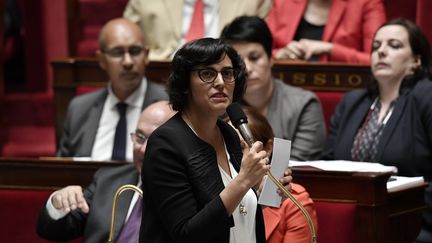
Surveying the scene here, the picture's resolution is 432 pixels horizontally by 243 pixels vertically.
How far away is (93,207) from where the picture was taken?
1.29m

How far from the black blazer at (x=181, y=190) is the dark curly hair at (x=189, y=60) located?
0.10 ft

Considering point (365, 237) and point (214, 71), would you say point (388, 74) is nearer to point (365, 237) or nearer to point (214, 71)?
point (365, 237)

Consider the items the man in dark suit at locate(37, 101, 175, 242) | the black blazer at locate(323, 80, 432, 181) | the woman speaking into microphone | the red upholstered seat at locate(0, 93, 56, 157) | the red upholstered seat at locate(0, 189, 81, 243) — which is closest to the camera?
the woman speaking into microphone

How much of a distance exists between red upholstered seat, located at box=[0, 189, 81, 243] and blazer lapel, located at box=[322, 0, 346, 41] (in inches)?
31.7

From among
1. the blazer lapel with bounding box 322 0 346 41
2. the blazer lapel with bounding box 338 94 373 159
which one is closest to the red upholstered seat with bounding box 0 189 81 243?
the blazer lapel with bounding box 338 94 373 159

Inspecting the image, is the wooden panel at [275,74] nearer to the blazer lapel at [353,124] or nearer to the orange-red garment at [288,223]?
the blazer lapel at [353,124]

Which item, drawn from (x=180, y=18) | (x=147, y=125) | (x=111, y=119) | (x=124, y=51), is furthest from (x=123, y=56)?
(x=147, y=125)

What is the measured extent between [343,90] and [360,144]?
216 millimetres

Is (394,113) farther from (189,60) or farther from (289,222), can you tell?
(189,60)

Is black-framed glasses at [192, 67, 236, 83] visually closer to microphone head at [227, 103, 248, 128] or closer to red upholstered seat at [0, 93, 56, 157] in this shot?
microphone head at [227, 103, 248, 128]

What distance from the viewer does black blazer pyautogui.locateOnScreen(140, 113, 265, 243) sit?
0.90 meters

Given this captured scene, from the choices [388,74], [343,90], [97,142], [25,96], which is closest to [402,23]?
[388,74]

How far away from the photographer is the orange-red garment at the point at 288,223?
1.15 m

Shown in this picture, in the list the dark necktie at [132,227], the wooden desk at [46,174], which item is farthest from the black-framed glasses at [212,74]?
the wooden desk at [46,174]
